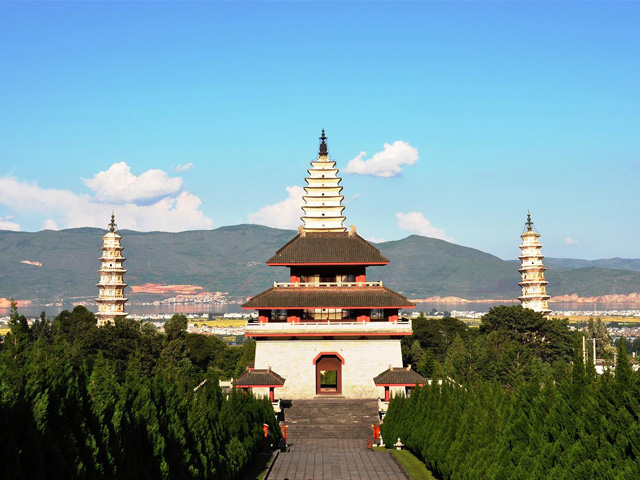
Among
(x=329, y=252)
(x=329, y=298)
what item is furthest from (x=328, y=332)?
(x=329, y=252)

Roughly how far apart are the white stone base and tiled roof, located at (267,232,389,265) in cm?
567

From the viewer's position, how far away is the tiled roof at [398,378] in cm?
5459

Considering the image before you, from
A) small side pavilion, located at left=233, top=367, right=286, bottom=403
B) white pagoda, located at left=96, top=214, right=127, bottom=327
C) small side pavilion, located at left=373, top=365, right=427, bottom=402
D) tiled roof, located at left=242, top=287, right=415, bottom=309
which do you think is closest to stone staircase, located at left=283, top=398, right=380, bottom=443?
small side pavilion, located at left=373, top=365, right=427, bottom=402

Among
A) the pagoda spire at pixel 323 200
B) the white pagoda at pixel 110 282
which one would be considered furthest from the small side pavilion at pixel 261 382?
the white pagoda at pixel 110 282

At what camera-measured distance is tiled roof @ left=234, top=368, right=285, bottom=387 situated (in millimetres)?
54469

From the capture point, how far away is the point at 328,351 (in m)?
58.6

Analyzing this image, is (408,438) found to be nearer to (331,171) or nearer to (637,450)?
(637,450)

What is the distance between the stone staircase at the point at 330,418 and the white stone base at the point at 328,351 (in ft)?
6.92

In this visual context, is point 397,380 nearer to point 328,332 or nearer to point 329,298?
point 328,332

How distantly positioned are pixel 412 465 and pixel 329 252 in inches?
1002

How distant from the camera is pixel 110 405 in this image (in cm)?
2386

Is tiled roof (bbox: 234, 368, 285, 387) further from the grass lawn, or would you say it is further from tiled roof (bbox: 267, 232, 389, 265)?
the grass lawn

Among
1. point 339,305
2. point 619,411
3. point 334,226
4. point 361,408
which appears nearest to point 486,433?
point 619,411

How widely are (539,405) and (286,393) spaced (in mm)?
31951
